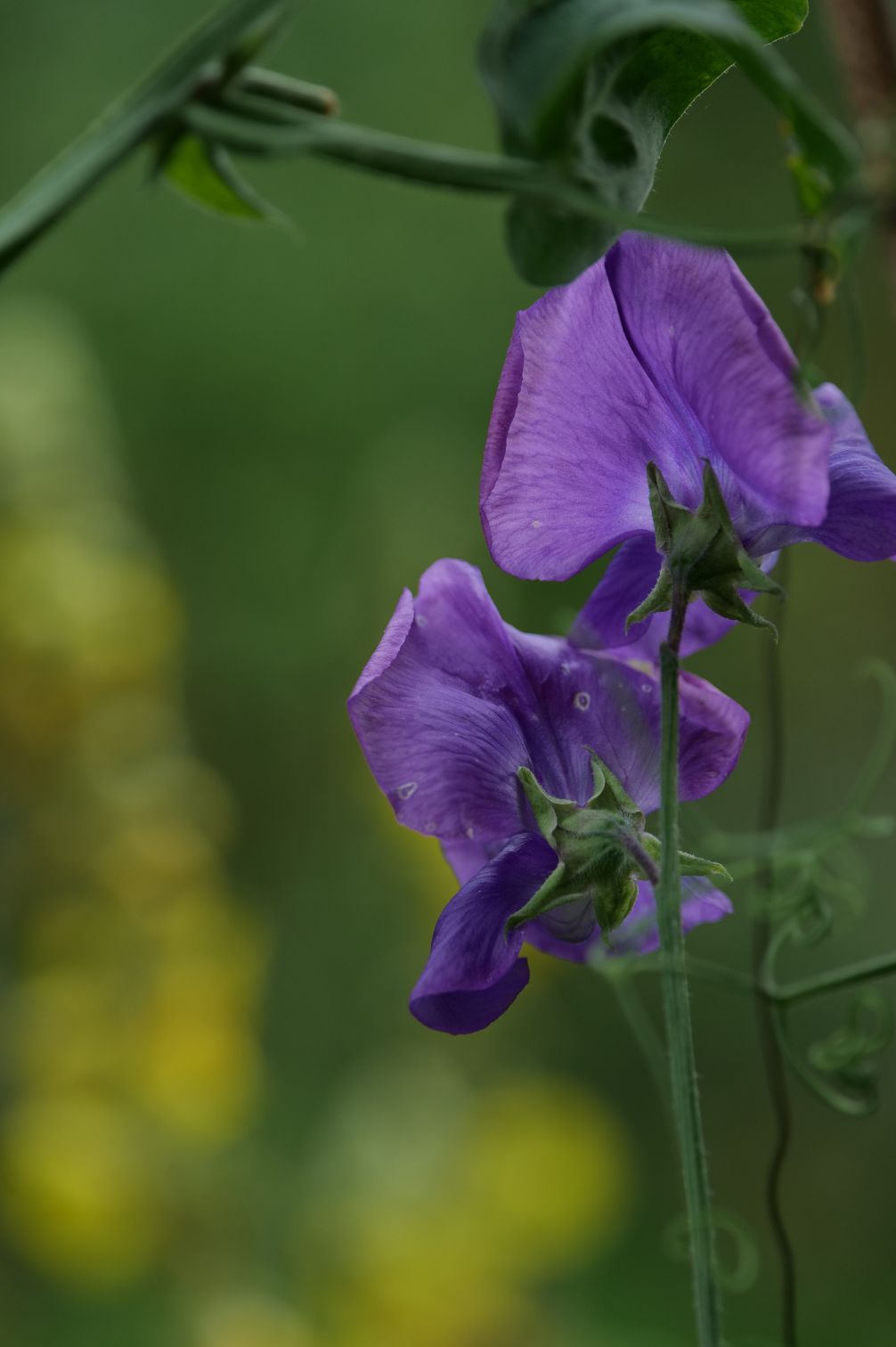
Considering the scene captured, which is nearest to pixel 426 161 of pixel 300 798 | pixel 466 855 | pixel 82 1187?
pixel 466 855

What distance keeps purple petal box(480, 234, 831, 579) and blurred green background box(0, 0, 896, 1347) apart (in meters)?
0.02

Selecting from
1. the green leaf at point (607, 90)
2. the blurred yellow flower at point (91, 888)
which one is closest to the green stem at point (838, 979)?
the green leaf at point (607, 90)

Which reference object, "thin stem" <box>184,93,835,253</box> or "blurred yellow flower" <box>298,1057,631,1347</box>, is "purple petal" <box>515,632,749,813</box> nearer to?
"thin stem" <box>184,93,835,253</box>

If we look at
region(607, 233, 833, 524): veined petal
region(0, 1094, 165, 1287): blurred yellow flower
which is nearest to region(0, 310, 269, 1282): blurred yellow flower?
region(0, 1094, 165, 1287): blurred yellow flower

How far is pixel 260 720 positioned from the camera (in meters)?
1.81

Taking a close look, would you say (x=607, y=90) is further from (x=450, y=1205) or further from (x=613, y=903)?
(x=450, y=1205)

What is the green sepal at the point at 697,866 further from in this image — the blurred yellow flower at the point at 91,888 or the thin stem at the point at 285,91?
the blurred yellow flower at the point at 91,888

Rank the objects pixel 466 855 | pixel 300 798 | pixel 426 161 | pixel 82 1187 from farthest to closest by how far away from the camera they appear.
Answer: pixel 300 798 → pixel 82 1187 → pixel 466 855 → pixel 426 161

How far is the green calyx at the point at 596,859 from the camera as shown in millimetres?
212

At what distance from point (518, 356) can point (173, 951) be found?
81 centimetres

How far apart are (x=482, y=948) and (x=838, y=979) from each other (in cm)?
6

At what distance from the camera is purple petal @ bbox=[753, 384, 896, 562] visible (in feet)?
0.68

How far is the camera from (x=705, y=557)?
0.20 metres

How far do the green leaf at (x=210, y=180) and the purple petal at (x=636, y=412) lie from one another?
0.04 meters
